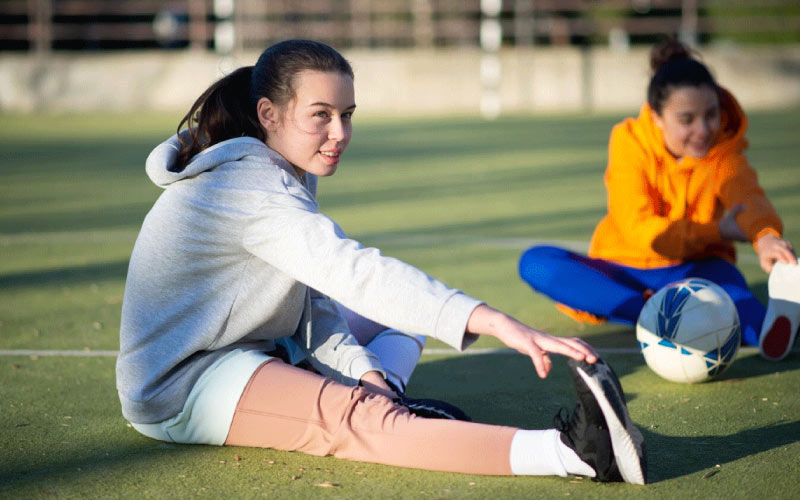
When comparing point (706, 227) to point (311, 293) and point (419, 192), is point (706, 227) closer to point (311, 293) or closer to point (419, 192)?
point (311, 293)

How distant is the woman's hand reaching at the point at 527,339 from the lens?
2.28 m

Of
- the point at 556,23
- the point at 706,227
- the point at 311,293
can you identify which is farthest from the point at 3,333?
the point at 556,23

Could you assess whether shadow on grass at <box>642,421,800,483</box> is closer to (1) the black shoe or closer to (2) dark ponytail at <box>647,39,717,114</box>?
(1) the black shoe

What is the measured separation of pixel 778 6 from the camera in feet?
69.8

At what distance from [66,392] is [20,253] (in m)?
3.02

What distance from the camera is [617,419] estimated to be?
243cm

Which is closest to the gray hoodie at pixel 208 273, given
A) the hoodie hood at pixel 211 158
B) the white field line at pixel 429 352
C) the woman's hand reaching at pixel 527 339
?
the hoodie hood at pixel 211 158

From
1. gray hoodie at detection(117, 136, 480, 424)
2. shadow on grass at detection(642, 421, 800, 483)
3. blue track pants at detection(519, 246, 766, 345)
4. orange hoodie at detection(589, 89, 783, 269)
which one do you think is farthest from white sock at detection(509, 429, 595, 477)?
orange hoodie at detection(589, 89, 783, 269)

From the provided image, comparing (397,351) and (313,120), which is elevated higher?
(313,120)

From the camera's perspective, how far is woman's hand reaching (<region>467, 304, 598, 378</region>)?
2.28 metres

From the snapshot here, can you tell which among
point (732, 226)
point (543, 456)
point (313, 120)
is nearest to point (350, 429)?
point (543, 456)

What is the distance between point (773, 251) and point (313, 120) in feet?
6.36

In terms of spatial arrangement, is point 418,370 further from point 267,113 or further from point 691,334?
point 267,113

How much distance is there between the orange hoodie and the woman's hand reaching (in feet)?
6.77
